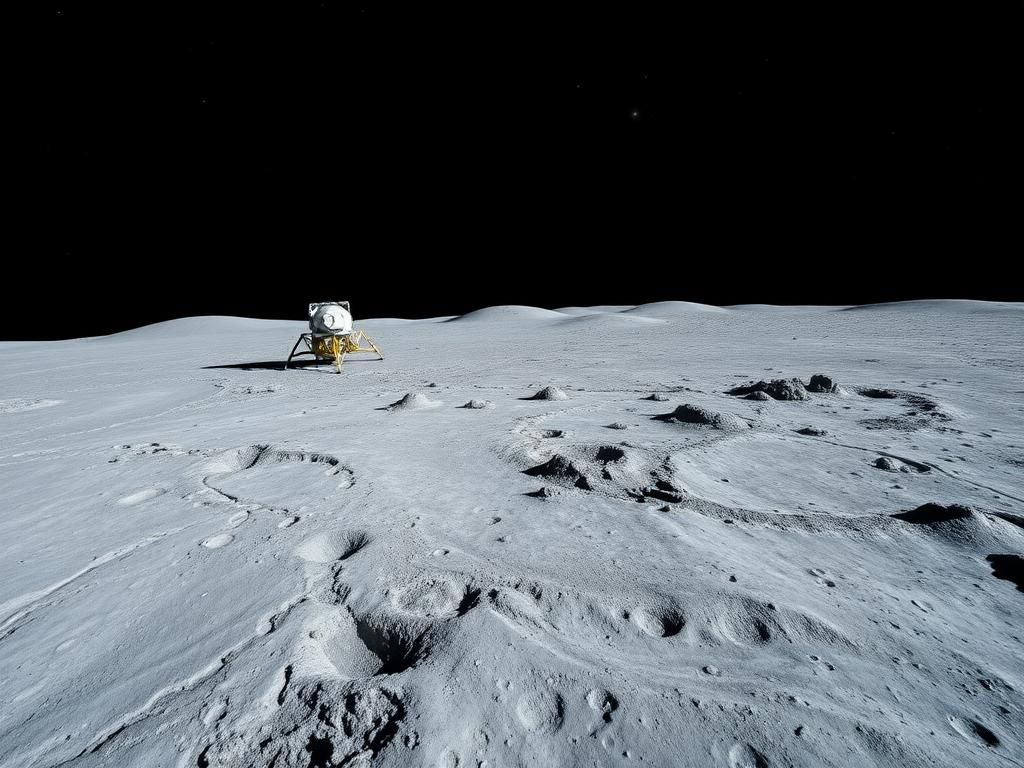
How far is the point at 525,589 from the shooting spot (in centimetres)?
140

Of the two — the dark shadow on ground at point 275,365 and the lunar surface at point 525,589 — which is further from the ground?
the lunar surface at point 525,589

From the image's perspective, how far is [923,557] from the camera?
154 centimetres

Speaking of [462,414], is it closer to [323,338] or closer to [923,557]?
[923,557]

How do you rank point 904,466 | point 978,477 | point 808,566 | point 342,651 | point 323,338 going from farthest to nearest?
point 323,338 < point 904,466 < point 978,477 < point 808,566 < point 342,651

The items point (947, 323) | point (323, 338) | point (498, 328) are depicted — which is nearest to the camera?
point (323, 338)

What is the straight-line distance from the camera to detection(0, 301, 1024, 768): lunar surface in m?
0.95

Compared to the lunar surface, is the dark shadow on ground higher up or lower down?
lower down

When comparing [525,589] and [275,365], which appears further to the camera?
[275,365]

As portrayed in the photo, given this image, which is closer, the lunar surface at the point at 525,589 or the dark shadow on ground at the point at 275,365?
the lunar surface at the point at 525,589

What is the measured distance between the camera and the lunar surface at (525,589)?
0.95 m

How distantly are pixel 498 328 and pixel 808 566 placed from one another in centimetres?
1189

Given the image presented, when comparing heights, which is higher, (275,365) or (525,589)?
(525,589)

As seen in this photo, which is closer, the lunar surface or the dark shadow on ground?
the lunar surface

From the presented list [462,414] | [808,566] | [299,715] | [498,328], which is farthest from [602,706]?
[498,328]
